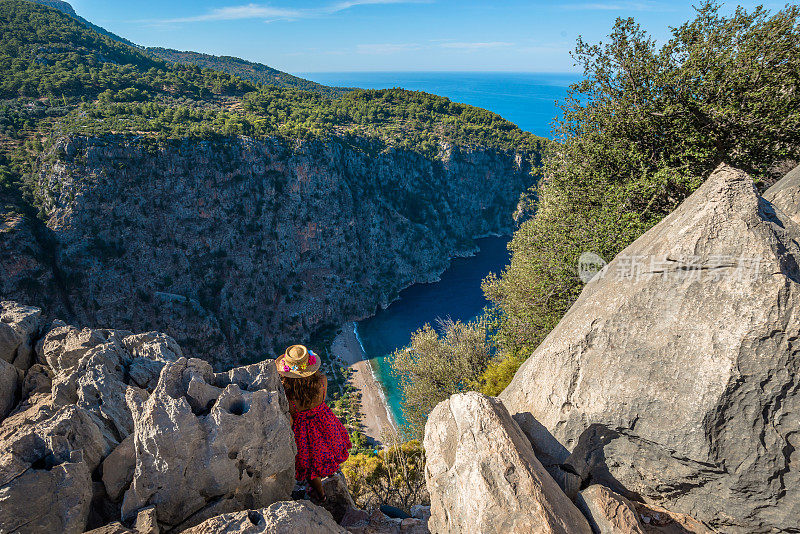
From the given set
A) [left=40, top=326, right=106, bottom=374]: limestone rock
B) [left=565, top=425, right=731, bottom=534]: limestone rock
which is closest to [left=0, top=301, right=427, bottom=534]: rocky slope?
[left=40, top=326, right=106, bottom=374]: limestone rock

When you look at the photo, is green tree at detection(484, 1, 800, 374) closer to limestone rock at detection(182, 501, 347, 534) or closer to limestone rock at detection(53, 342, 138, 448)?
limestone rock at detection(182, 501, 347, 534)

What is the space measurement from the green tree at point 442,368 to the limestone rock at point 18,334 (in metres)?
19.5

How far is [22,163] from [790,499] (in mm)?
73816

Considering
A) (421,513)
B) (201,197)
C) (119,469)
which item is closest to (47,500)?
(119,469)

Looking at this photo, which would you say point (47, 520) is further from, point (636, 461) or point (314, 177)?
point (314, 177)

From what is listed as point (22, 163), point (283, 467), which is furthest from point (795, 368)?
point (22, 163)

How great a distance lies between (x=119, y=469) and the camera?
6.62m

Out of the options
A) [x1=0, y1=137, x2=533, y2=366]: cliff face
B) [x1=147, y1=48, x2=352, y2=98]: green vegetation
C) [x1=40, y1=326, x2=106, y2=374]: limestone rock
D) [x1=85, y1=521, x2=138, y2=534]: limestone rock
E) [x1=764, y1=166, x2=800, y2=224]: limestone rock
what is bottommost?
[x1=0, y1=137, x2=533, y2=366]: cliff face

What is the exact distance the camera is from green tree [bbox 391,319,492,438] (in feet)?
81.0

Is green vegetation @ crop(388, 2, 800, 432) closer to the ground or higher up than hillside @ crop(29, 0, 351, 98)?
closer to the ground

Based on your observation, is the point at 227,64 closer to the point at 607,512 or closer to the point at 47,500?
the point at 47,500

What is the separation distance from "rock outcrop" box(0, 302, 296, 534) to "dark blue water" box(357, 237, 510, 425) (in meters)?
43.3

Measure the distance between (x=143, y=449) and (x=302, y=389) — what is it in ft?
9.89

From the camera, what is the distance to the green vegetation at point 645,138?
13086mm
